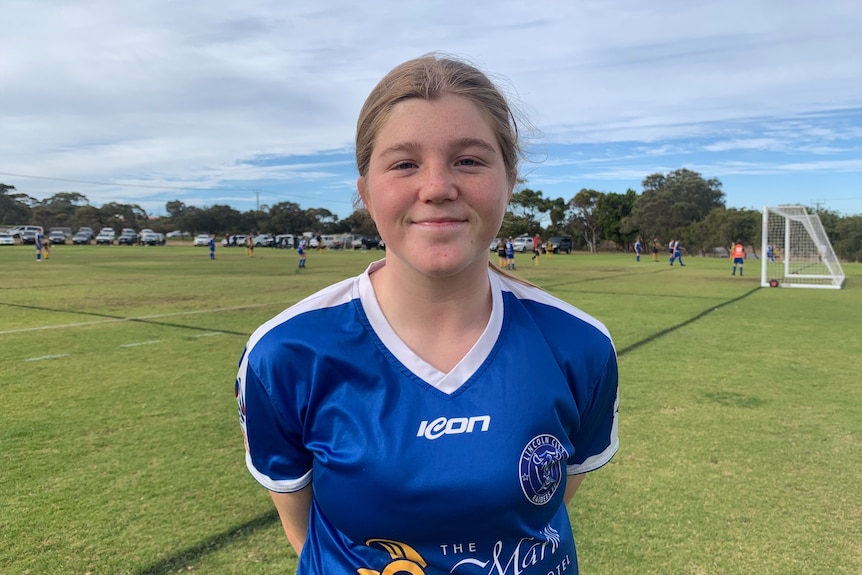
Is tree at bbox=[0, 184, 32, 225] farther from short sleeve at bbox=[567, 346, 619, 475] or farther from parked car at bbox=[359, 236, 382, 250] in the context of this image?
short sleeve at bbox=[567, 346, 619, 475]

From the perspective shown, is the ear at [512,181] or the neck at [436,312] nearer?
the neck at [436,312]

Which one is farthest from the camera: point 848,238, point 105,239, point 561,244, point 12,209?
point 12,209

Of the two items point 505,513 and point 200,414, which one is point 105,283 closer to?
point 200,414

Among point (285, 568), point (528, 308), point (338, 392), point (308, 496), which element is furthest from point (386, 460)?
point (285, 568)

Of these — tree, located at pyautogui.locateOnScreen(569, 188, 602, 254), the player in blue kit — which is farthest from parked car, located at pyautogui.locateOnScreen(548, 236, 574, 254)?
the player in blue kit

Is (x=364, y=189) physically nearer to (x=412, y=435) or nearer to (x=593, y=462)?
(x=412, y=435)

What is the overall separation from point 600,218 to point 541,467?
6422 cm

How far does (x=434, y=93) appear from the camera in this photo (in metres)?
1.39

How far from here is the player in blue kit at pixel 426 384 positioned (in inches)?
52.2

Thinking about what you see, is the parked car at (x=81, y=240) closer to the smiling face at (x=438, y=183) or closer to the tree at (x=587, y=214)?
the tree at (x=587, y=214)

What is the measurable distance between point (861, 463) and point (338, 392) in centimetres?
459

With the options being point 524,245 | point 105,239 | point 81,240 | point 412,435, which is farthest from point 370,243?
point 412,435

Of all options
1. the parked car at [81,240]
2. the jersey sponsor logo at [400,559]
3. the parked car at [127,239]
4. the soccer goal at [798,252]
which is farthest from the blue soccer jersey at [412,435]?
the parked car at [127,239]

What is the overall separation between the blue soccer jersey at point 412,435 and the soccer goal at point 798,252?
2060 cm
